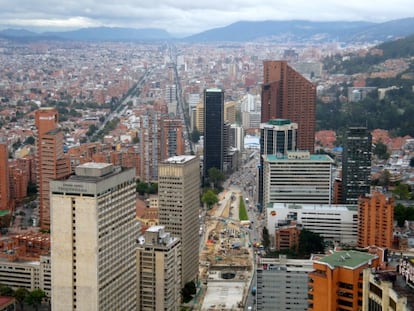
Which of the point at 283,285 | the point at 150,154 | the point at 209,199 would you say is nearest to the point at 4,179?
the point at 150,154

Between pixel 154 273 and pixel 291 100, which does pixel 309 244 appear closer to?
pixel 154 273

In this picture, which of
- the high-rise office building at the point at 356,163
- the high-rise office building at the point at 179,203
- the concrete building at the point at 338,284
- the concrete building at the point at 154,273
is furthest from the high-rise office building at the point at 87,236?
the high-rise office building at the point at 356,163

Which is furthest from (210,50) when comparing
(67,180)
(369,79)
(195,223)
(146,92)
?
(67,180)

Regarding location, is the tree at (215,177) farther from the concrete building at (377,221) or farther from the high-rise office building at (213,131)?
the concrete building at (377,221)

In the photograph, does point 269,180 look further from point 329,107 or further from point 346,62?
point 346,62

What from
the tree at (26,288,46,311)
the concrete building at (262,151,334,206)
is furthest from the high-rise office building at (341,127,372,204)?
the tree at (26,288,46,311)

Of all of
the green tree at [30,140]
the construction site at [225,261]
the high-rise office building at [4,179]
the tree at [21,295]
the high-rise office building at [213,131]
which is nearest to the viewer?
the tree at [21,295]
